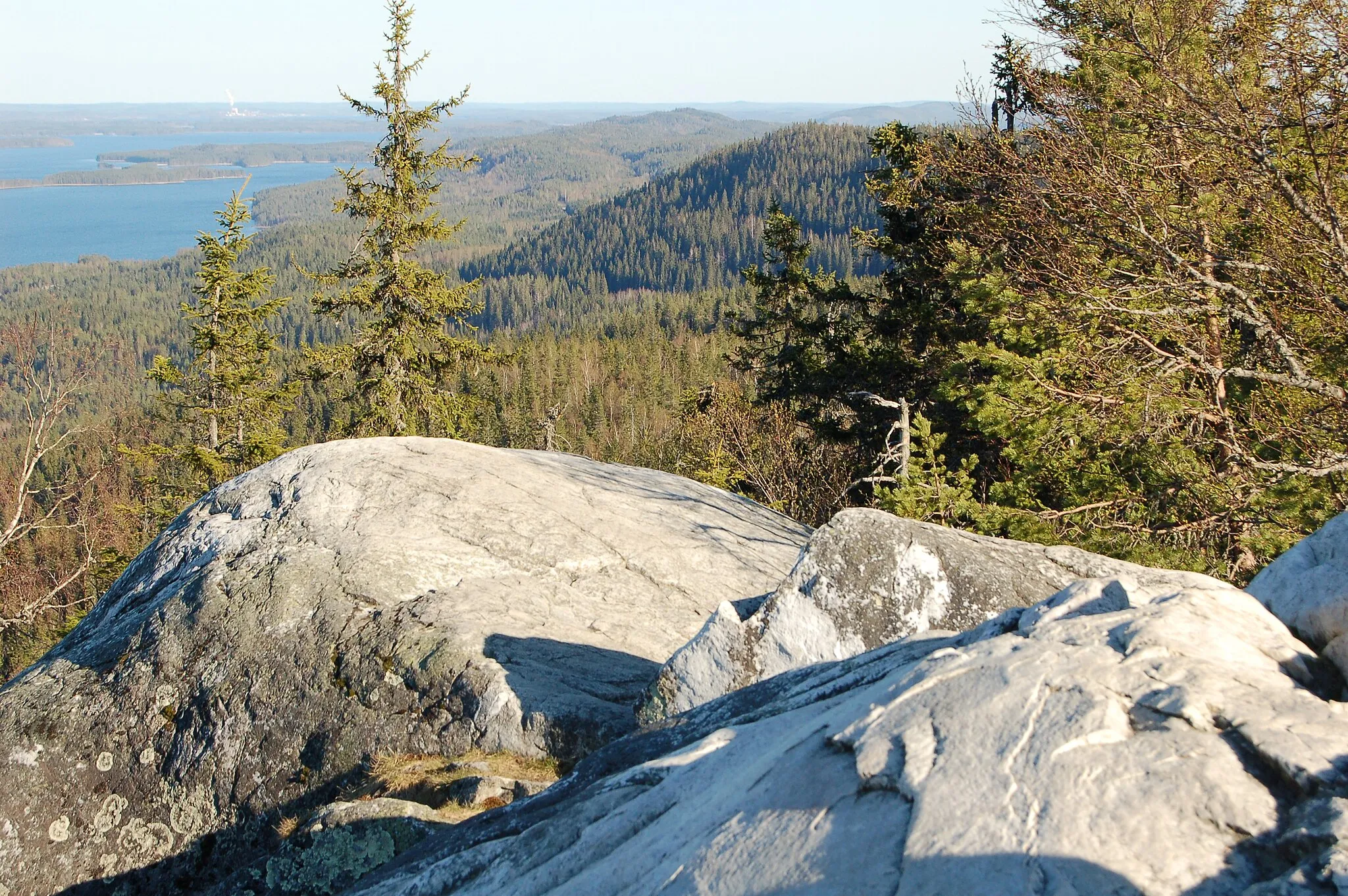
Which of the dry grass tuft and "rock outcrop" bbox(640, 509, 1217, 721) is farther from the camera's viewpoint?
the dry grass tuft

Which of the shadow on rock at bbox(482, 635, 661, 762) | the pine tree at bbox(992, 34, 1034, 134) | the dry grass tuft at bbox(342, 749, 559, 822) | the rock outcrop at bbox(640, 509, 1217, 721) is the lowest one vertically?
the dry grass tuft at bbox(342, 749, 559, 822)

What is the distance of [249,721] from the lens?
8.77 m

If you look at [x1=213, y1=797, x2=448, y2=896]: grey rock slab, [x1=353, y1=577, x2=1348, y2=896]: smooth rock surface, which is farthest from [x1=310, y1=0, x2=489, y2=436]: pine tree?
[x1=353, y1=577, x2=1348, y2=896]: smooth rock surface

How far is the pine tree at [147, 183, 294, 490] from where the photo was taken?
2464 centimetres

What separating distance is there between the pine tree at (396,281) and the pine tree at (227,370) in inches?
100

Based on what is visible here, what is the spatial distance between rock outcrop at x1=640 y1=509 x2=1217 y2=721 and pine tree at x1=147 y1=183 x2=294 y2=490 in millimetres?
21646

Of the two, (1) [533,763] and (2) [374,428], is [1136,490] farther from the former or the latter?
(2) [374,428]

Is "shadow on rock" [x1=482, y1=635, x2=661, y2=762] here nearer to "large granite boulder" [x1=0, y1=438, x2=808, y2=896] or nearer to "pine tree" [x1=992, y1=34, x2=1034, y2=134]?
"large granite boulder" [x1=0, y1=438, x2=808, y2=896]

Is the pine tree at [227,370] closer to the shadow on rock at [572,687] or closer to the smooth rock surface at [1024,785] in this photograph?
the shadow on rock at [572,687]

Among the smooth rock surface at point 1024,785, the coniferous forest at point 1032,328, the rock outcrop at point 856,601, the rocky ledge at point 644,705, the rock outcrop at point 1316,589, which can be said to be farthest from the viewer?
the coniferous forest at point 1032,328

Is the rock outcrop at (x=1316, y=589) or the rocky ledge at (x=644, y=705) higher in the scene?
the rock outcrop at (x=1316, y=589)

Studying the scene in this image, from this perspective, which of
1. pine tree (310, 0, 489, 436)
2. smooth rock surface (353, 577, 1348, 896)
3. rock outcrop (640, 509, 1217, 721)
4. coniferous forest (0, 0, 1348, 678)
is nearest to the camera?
smooth rock surface (353, 577, 1348, 896)

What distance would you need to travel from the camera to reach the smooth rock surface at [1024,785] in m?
3.08

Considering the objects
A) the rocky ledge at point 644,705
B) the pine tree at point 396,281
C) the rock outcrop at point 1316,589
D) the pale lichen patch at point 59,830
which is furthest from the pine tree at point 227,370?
the rock outcrop at point 1316,589
